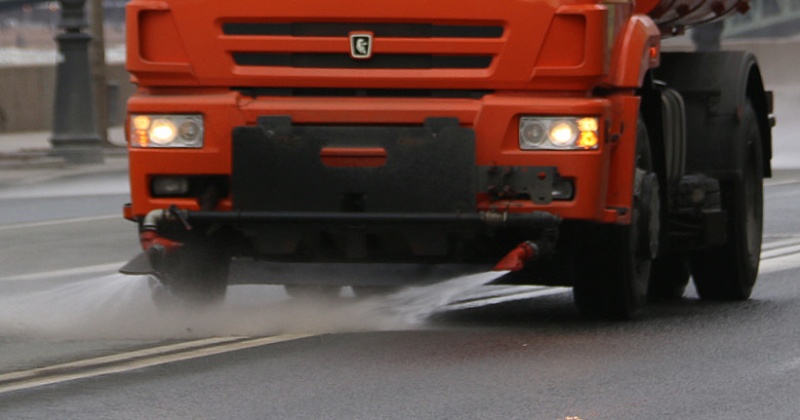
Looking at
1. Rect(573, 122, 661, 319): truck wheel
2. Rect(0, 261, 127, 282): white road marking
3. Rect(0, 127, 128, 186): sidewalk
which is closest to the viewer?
Rect(573, 122, 661, 319): truck wheel

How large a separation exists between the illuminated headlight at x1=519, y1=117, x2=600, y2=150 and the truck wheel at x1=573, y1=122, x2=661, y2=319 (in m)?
0.62

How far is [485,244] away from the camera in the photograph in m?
9.23

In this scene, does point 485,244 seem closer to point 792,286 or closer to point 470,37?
point 470,37

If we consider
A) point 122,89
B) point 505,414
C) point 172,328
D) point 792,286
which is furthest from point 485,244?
point 122,89

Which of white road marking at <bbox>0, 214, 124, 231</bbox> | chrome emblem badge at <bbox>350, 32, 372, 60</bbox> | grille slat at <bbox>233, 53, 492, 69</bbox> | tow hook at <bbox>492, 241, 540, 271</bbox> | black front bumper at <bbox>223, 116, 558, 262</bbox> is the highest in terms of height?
chrome emblem badge at <bbox>350, 32, 372, 60</bbox>

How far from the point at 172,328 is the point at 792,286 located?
4.13 metres

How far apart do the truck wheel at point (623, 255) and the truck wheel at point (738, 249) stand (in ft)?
4.56

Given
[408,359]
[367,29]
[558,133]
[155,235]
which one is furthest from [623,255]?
[155,235]

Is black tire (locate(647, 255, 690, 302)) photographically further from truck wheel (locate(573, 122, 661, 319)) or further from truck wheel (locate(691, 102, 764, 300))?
truck wheel (locate(573, 122, 661, 319))

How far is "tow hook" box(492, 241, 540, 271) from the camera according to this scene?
880 centimetres

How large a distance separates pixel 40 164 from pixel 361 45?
662 inches

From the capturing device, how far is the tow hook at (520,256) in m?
8.80

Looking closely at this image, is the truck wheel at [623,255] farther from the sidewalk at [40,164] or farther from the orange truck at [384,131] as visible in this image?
the sidewalk at [40,164]

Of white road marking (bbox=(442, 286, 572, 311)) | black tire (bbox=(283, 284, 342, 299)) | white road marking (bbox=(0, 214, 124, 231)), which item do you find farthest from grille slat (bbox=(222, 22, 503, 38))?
white road marking (bbox=(0, 214, 124, 231))
